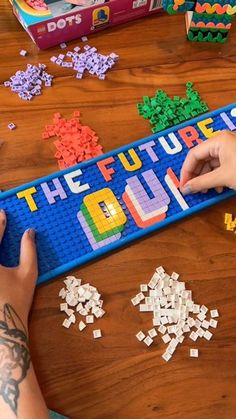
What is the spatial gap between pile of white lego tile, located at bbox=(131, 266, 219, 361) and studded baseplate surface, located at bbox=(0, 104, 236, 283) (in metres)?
0.09

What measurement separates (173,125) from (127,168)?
0.14m

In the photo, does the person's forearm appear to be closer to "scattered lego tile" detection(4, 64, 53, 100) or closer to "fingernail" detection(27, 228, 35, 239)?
"fingernail" detection(27, 228, 35, 239)

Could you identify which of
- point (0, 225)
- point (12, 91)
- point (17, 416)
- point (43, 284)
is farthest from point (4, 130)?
point (17, 416)

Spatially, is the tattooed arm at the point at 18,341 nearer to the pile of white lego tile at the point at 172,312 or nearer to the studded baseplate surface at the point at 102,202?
the studded baseplate surface at the point at 102,202

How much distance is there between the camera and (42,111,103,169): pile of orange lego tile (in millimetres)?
820

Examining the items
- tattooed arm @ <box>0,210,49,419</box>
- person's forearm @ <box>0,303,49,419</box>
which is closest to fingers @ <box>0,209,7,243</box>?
tattooed arm @ <box>0,210,49,419</box>

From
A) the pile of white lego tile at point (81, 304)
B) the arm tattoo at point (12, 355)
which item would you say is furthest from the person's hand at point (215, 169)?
the arm tattoo at point (12, 355)

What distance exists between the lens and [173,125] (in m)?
0.88

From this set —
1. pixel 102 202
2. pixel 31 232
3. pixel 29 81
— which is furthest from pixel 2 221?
pixel 29 81

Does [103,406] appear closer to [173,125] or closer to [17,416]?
[17,416]

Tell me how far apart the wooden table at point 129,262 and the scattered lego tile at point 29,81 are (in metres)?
0.02

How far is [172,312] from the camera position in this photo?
719 millimetres

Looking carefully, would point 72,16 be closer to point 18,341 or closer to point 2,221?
point 2,221

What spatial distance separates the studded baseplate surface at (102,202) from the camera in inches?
29.5
